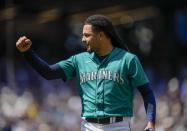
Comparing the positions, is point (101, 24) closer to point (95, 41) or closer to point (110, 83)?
point (95, 41)

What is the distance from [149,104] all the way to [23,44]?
1.05m

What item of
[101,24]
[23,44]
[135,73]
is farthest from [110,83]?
[23,44]

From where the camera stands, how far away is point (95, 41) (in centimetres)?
635

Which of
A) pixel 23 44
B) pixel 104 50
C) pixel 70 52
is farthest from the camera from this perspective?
pixel 70 52

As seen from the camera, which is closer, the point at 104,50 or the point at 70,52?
the point at 104,50

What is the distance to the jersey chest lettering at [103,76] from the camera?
20.7 feet

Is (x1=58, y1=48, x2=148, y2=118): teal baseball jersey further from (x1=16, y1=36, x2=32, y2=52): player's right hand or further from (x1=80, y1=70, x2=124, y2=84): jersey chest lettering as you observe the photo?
(x1=16, y1=36, x2=32, y2=52): player's right hand

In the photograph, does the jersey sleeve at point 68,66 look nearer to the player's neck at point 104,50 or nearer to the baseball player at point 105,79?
the baseball player at point 105,79

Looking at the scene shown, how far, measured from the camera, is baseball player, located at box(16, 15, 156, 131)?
6.29 metres

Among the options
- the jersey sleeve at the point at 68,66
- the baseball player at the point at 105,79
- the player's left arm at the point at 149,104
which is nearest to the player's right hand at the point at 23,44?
the baseball player at the point at 105,79

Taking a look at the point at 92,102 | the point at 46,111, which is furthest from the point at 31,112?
the point at 92,102

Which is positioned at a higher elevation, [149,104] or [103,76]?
[103,76]

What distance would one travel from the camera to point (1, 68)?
17188mm

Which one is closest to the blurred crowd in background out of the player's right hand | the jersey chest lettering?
the jersey chest lettering
